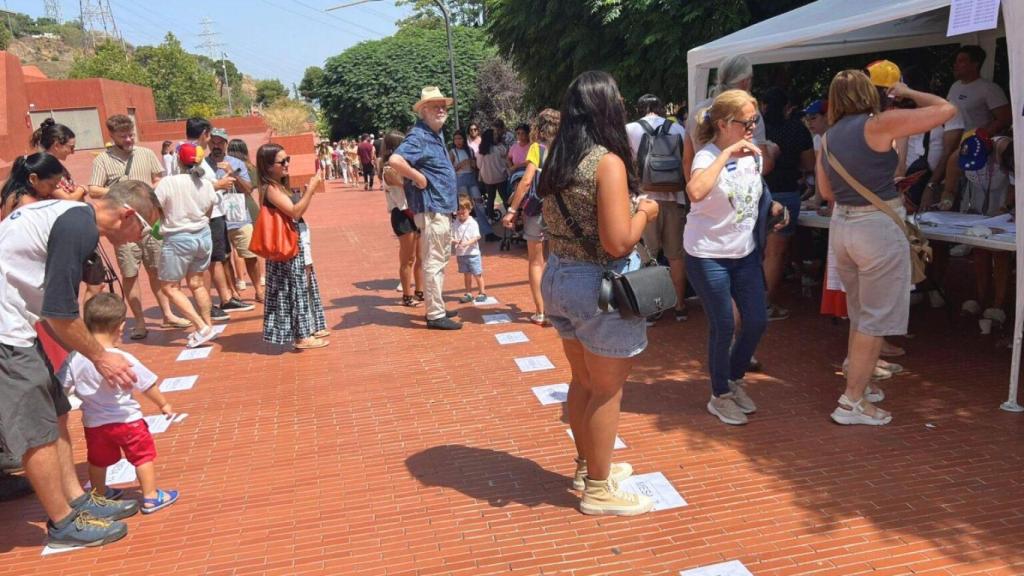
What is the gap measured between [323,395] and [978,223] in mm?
4678

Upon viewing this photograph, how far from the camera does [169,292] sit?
6.68 metres

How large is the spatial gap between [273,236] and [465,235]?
7.15 ft

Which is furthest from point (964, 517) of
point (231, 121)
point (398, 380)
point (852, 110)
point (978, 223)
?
point (231, 121)

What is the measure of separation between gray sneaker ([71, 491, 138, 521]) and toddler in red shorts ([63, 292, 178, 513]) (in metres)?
0.06

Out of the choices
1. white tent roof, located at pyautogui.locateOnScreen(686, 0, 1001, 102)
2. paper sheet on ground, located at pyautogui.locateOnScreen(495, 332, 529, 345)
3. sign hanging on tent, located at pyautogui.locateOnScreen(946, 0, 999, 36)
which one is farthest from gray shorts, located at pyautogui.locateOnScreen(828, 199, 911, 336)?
paper sheet on ground, located at pyautogui.locateOnScreen(495, 332, 529, 345)

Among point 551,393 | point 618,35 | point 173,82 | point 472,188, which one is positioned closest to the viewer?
point 551,393

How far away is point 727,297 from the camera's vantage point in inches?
169

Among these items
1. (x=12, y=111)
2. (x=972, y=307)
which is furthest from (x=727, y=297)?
(x=12, y=111)

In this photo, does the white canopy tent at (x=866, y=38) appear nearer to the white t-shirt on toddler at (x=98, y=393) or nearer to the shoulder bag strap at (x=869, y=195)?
the shoulder bag strap at (x=869, y=195)

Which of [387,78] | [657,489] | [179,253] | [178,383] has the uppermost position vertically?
[387,78]

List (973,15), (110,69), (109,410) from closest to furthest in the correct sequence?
(109,410) → (973,15) → (110,69)

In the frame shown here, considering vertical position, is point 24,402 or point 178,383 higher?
point 24,402

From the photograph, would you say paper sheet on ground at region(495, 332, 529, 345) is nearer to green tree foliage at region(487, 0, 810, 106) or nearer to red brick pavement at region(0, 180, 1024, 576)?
red brick pavement at region(0, 180, 1024, 576)

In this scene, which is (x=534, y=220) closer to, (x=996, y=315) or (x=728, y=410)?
(x=728, y=410)
